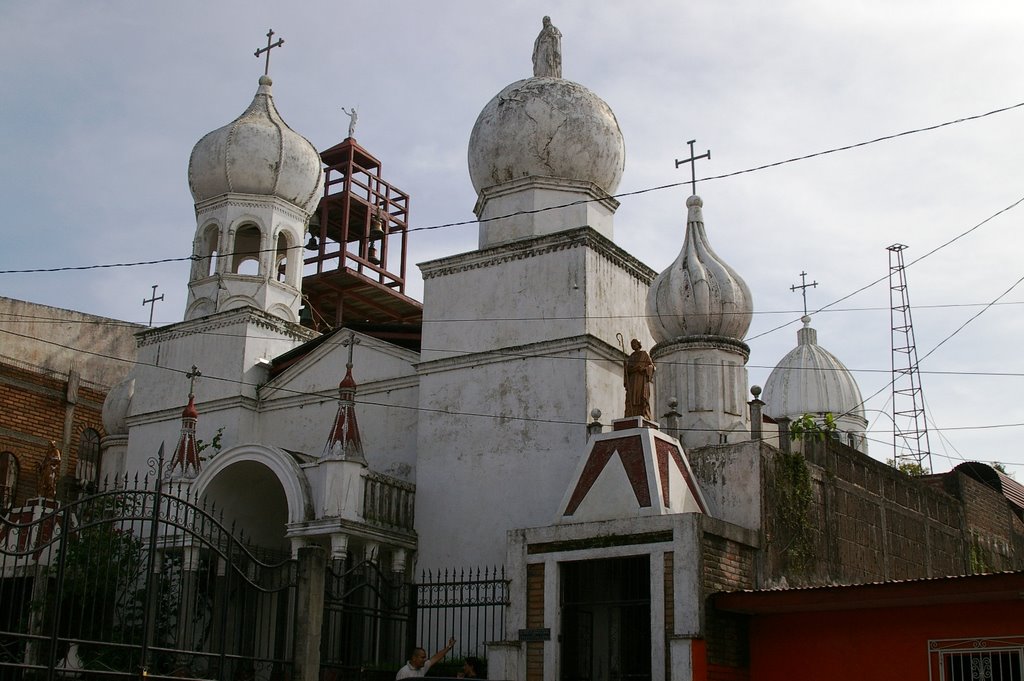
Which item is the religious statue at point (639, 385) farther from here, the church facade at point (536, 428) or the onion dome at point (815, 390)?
the onion dome at point (815, 390)

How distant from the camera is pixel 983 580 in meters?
11.7

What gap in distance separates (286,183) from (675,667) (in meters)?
14.2

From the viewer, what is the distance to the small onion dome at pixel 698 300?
720 inches

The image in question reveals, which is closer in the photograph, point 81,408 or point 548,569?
point 548,569

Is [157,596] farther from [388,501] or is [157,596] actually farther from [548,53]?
[548,53]

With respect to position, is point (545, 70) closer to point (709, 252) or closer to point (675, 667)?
point (709, 252)

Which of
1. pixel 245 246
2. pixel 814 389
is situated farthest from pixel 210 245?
pixel 814 389

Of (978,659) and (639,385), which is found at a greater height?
(639,385)

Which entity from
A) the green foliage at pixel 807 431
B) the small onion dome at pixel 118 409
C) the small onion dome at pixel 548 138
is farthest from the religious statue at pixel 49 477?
the green foliage at pixel 807 431

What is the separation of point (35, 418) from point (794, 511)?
1748 centimetres

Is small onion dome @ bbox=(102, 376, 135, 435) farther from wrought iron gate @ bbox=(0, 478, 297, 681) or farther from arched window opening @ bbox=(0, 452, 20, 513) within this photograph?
arched window opening @ bbox=(0, 452, 20, 513)

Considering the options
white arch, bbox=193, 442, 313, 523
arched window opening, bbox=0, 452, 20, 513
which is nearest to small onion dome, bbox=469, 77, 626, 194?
white arch, bbox=193, 442, 313, 523

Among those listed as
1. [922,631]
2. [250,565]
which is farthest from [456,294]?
[922,631]

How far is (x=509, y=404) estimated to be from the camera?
18219 mm
